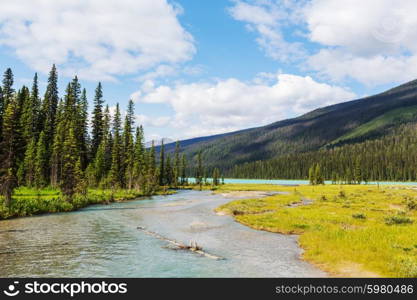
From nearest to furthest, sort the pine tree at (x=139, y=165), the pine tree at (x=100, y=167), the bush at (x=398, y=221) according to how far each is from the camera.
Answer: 1. the bush at (x=398, y=221)
2. the pine tree at (x=100, y=167)
3. the pine tree at (x=139, y=165)

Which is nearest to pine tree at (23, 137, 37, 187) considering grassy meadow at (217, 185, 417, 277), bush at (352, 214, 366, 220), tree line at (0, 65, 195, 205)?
tree line at (0, 65, 195, 205)

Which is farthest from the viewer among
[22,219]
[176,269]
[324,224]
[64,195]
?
[64,195]

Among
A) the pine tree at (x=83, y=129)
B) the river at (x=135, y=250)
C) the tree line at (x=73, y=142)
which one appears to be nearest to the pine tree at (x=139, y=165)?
Result: the tree line at (x=73, y=142)

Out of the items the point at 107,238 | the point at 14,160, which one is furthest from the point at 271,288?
the point at 14,160

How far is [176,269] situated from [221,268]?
9.87 ft

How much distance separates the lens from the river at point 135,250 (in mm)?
19625

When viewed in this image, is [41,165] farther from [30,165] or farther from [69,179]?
[69,179]

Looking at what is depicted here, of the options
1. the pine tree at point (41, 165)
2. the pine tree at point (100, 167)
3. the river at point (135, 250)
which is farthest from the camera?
the pine tree at point (100, 167)

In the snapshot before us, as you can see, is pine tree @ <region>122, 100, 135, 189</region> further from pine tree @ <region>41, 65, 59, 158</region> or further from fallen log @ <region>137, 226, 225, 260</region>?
fallen log @ <region>137, 226, 225, 260</region>

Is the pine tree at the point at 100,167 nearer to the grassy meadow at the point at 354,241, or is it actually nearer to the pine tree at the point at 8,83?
the pine tree at the point at 8,83

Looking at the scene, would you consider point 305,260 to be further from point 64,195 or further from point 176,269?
point 64,195

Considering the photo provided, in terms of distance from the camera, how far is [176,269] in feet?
65.7

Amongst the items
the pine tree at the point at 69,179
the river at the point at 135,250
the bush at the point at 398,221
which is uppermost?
the pine tree at the point at 69,179

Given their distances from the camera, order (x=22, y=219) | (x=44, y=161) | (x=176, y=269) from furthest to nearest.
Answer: (x=44, y=161), (x=22, y=219), (x=176, y=269)
